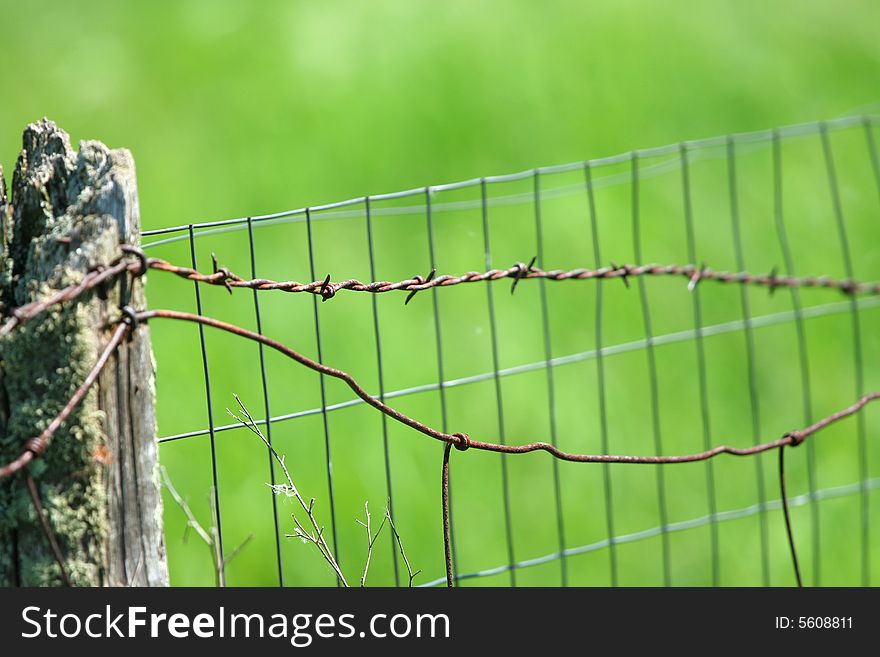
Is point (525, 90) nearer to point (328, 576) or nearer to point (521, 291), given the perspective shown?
point (521, 291)

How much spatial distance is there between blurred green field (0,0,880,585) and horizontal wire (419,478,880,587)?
14cm

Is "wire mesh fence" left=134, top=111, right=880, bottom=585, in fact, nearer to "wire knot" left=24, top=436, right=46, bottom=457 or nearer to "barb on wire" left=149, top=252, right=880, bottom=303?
"barb on wire" left=149, top=252, right=880, bottom=303

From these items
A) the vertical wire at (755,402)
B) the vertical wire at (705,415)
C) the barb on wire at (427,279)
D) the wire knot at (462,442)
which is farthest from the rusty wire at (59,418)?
the vertical wire at (755,402)

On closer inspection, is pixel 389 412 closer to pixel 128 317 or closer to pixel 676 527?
pixel 128 317

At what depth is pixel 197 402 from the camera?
397 centimetres

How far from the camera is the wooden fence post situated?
1179 mm

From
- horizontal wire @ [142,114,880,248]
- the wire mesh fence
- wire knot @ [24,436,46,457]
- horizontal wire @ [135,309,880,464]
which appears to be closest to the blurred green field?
the wire mesh fence

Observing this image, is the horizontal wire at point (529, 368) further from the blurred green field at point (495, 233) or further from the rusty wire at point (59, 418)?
the rusty wire at point (59, 418)

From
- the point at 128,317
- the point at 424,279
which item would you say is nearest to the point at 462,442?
the point at 424,279

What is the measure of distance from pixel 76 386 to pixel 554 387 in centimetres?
353

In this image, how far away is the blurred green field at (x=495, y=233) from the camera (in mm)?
3822
